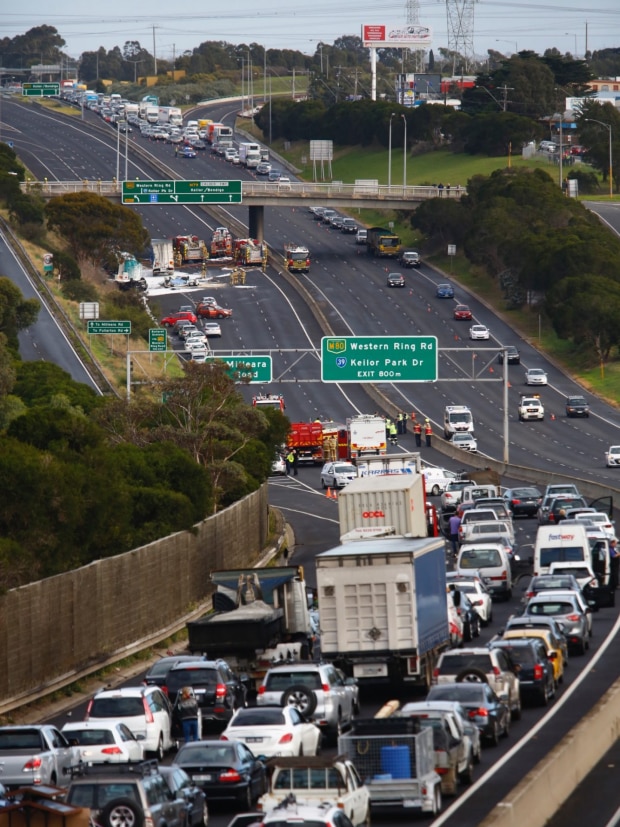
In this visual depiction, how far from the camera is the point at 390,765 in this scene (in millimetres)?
23406

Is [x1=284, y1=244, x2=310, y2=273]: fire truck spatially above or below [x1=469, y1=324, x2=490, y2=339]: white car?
above

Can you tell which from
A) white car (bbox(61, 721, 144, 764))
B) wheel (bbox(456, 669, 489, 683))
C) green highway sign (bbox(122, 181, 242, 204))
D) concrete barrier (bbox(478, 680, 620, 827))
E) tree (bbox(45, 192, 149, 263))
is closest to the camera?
concrete barrier (bbox(478, 680, 620, 827))

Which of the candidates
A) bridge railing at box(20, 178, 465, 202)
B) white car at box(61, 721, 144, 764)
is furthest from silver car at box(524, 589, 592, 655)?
bridge railing at box(20, 178, 465, 202)

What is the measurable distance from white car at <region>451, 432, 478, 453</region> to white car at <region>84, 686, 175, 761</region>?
61933mm

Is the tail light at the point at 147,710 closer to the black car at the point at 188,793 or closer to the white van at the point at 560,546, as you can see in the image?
the black car at the point at 188,793

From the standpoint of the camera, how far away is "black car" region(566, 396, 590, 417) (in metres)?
103

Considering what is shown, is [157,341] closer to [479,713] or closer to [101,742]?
[479,713]

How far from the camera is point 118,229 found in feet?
473

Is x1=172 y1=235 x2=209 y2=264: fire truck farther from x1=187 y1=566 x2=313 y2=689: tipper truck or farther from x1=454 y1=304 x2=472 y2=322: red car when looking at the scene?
x1=187 y1=566 x2=313 y2=689: tipper truck

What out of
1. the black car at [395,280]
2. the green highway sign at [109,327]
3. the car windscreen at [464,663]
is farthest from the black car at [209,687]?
the black car at [395,280]

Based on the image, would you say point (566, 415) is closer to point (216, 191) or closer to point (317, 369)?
point (317, 369)

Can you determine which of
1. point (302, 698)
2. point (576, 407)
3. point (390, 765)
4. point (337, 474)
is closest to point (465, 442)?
point (337, 474)

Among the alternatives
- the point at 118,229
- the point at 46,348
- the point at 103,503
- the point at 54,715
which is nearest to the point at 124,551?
the point at 103,503

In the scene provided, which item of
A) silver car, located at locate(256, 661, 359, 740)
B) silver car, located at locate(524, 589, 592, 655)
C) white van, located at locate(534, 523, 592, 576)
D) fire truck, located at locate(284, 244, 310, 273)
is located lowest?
fire truck, located at locate(284, 244, 310, 273)
